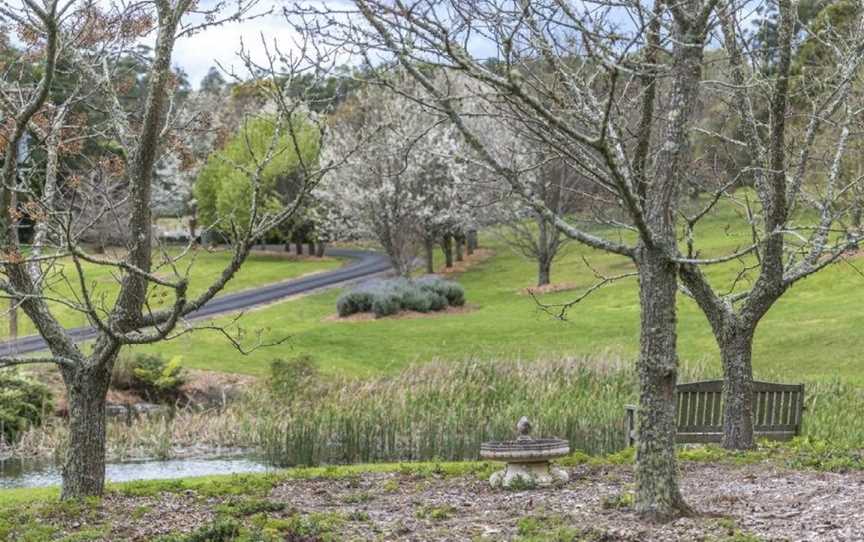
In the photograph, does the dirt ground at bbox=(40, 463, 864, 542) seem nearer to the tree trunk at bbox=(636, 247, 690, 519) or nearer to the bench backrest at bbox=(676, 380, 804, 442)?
the tree trunk at bbox=(636, 247, 690, 519)

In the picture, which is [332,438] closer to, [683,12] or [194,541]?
[194,541]

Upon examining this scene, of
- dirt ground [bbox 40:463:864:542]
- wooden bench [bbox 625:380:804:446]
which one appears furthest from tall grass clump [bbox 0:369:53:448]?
wooden bench [bbox 625:380:804:446]

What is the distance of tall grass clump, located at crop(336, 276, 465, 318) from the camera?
3719cm

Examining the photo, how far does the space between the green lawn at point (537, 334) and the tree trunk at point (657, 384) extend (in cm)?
1311

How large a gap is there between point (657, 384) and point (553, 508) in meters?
1.76

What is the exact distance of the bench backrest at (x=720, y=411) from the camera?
13.2 metres

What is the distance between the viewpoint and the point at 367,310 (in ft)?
125

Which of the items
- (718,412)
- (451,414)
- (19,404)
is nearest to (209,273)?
(19,404)

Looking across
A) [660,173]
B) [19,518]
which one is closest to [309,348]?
[19,518]

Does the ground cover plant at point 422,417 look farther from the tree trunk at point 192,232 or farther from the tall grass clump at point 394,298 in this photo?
the tall grass clump at point 394,298

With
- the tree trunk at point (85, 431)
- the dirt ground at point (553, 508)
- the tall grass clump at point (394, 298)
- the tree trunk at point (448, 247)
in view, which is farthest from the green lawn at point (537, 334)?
the tree trunk at point (85, 431)

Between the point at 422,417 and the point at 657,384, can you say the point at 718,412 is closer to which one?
the point at 422,417

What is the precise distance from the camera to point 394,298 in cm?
3750

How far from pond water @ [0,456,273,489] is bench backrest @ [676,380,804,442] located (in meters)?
5.98
